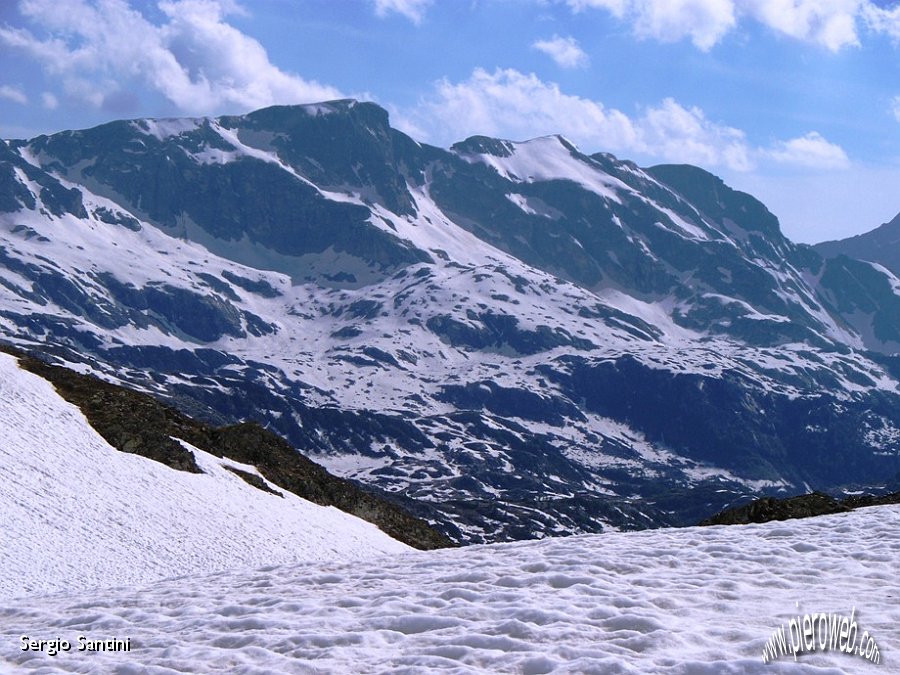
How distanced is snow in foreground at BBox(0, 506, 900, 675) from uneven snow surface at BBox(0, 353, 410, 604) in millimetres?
7129

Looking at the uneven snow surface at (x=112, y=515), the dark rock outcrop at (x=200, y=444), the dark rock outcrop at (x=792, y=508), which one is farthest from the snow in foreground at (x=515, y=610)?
the dark rock outcrop at (x=200, y=444)

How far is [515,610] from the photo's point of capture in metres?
20.2

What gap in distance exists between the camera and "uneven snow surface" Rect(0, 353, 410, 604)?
36625mm

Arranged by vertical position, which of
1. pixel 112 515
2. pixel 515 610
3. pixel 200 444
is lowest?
pixel 515 610

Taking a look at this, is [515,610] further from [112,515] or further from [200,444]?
[200,444]

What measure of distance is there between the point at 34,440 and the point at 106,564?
11.7 meters

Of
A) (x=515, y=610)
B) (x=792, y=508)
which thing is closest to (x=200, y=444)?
(x=792, y=508)

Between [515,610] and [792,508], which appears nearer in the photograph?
[515,610]

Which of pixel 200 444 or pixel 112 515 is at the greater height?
pixel 200 444

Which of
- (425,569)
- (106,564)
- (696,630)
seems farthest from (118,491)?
(696,630)

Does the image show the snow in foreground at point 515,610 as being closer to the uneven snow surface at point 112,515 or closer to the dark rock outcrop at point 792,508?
the uneven snow surface at point 112,515

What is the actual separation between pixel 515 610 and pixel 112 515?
89.0 feet

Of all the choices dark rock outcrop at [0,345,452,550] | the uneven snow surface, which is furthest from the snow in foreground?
dark rock outcrop at [0,345,452,550]

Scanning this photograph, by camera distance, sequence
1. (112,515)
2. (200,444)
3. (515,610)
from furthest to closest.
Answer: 1. (200,444)
2. (112,515)
3. (515,610)
